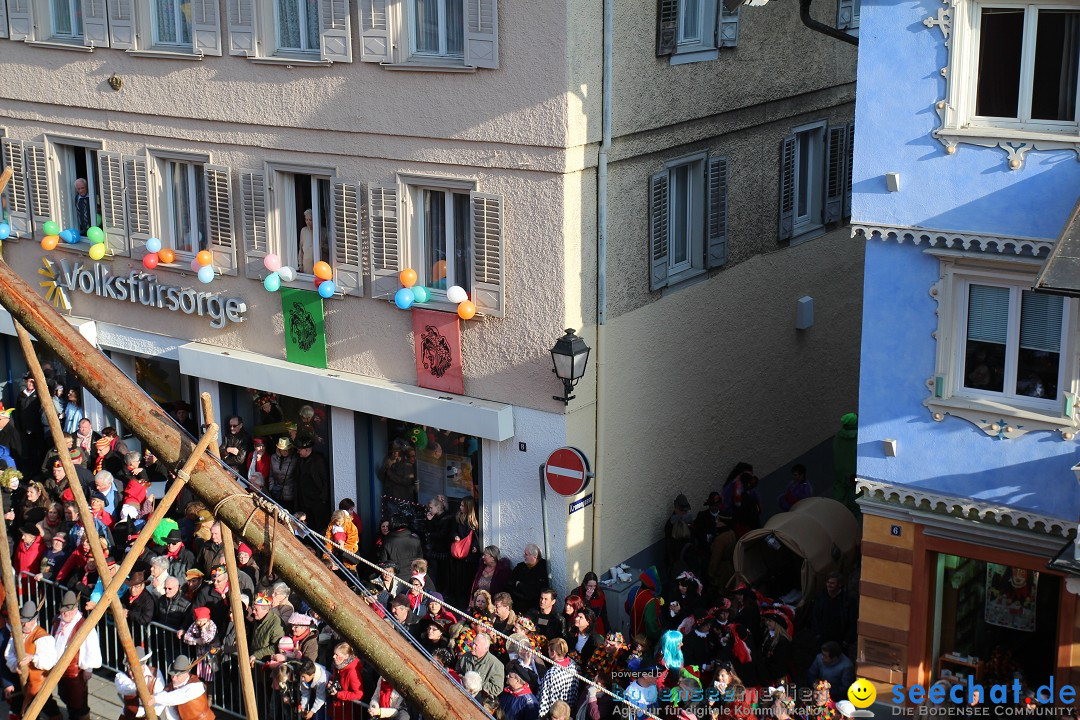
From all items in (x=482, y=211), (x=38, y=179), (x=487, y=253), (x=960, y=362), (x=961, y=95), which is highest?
(x=961, y=95)

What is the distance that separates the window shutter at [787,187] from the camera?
18.8 metres

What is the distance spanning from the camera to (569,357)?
48.5 feet

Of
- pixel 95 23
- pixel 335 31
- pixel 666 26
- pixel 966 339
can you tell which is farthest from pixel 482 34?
pixel 95 23

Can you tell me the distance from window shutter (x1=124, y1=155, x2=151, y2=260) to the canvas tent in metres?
8.96

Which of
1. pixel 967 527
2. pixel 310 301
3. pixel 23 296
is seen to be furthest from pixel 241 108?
pixel 967 527

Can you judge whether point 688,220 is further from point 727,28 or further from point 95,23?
point 95,23

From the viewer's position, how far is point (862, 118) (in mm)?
12656

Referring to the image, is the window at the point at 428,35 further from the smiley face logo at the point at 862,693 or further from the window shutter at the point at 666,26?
the smiley face logo at the point at 862,693

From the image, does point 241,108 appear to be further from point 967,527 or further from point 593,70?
point 967,527

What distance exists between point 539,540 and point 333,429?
322 cm

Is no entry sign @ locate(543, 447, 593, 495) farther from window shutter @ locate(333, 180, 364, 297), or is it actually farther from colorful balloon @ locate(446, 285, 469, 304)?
window shutter @ locate(333, 180, 364, 297)

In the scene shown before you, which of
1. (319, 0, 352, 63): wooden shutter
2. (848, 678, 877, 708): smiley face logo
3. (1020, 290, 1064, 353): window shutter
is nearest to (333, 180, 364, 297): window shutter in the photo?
(319, 0, 352, 63): wooden shutter

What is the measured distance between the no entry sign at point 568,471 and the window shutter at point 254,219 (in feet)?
15.8

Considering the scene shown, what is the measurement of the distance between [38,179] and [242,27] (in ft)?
15.7
